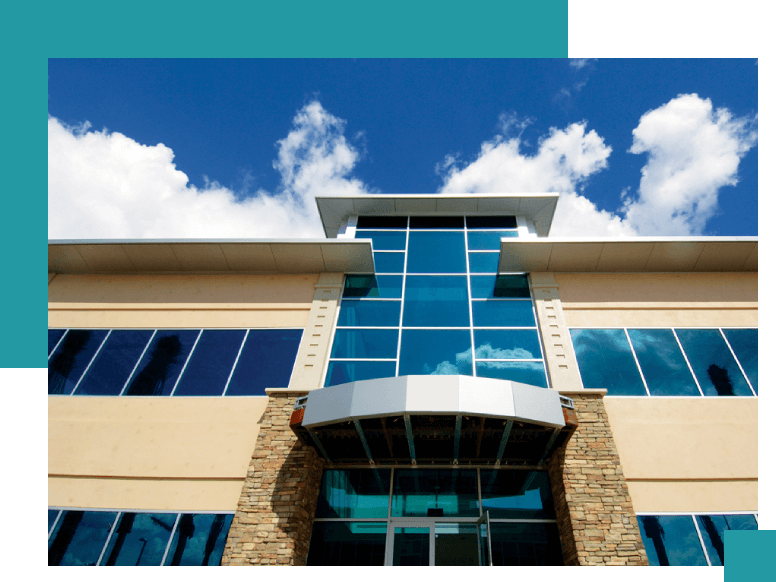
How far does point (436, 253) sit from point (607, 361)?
561 centimetres

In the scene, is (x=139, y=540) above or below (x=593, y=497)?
below

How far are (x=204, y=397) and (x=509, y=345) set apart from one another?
24.6ft

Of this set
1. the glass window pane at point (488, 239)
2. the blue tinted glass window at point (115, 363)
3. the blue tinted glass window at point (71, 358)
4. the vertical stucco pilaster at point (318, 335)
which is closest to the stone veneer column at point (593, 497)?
the glass window pane at point (488, 239)

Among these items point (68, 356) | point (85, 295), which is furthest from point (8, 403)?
point (85, 295)

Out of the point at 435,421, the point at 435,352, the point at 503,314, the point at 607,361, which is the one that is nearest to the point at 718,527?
the point at 607,361

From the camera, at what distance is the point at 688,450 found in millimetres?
9547

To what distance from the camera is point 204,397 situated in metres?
10.9

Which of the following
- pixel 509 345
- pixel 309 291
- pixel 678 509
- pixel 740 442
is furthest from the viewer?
pixel 309 291

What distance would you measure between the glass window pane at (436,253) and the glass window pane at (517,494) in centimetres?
582

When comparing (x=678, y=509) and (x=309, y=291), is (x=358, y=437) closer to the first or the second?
(x=309, y=291)

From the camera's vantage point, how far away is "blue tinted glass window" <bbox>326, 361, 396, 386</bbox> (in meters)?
11.0

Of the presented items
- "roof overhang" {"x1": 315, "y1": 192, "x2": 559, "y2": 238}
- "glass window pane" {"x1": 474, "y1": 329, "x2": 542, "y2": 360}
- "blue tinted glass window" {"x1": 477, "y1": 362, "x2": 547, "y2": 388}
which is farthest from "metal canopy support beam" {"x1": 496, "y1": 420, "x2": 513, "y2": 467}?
"roof overhang" {"x1": 315, "y1": 192, "x2": 559, "y2": 238}

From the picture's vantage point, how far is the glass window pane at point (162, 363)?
11156mm

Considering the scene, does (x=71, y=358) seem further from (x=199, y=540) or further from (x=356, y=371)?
(x=356, y=371)
